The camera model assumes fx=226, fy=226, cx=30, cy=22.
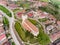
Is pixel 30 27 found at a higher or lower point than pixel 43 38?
higher

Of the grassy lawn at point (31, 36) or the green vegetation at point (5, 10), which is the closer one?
the grassy lawn at point (31, 36)

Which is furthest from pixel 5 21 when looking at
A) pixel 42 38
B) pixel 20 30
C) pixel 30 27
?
pixel 42 38

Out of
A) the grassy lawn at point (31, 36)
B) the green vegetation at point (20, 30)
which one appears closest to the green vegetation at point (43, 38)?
the grassy lawn at point (31, 36)

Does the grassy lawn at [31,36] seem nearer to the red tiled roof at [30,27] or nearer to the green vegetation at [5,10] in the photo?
the red tiled roof at [30,27]

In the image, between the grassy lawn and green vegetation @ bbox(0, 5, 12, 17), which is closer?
the grassy lawn

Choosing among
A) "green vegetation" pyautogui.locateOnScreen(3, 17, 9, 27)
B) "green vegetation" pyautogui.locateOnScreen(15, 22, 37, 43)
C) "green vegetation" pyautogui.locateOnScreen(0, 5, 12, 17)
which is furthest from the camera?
"green vegetation" pyautogui.locateOnScreen(0, 5, 12, 17)

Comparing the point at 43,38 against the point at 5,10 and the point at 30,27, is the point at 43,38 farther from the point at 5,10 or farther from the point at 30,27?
the point at 5,10

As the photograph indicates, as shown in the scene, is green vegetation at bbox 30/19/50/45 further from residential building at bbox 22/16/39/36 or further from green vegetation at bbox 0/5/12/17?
green vegetation at bbox 0/5/12/17

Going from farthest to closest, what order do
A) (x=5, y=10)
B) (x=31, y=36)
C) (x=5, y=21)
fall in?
(x=5, y=10)
(x=5, y=21)
(x=31, y=36)

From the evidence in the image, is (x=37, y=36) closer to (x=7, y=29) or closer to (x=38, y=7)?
(x=7, y=29)

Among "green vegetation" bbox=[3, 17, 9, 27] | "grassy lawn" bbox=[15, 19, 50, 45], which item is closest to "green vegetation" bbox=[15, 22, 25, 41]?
"grassy lawn" bbox=[15, 19, 50, 45]

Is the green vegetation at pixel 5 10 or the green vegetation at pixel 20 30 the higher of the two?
the green vegetation at pixel 5 10
